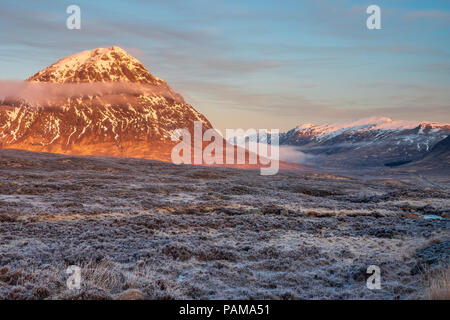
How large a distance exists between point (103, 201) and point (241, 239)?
1605 centimetres

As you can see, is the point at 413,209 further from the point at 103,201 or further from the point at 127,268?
the point at 127,268

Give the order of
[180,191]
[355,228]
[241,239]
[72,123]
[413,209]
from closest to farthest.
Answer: [241,239] < [355,228] < [413,209] < [180,191] < [72,123]

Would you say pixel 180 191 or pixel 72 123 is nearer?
pixel 180 191

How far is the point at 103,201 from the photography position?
31016 mm

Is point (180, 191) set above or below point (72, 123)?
below

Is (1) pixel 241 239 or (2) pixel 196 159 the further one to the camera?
(2) pixel 196 159

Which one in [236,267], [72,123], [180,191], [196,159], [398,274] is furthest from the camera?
[72,123]

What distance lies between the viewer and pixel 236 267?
13453 mm

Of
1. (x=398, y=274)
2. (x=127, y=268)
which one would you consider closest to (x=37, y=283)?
(x=127, y=268)
